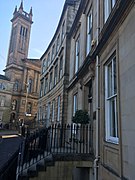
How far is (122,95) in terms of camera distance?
15.5 ft

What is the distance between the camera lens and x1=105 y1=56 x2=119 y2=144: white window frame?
5535 mm

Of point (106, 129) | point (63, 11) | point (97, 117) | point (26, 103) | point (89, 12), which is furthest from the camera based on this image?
point (26, 103)

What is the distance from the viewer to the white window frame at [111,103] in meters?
5.54

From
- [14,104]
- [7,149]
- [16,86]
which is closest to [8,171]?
[7,149]

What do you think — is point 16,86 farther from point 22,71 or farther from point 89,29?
point 89,29

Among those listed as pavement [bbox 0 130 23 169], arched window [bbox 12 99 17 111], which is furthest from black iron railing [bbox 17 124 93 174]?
arched window [bbox 12 99 17 111]

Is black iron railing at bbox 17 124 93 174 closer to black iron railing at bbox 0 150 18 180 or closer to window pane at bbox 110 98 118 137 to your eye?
black iron railing at bbox 0 150 18 180

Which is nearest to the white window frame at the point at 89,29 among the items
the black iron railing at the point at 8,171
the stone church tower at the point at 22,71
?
the black iron railing at the point at 8,171

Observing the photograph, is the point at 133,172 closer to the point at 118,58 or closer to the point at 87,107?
the point at 118,58

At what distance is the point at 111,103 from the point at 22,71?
55.6 meters

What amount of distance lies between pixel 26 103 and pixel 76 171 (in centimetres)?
4980

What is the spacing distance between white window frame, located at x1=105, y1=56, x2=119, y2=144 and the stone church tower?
1939 inches

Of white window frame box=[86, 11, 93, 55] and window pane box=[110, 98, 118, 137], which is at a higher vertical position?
white window frame box=[86, 11, 93, 55]

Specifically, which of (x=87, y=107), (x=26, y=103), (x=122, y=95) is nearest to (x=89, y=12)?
(x=87, y=107)
